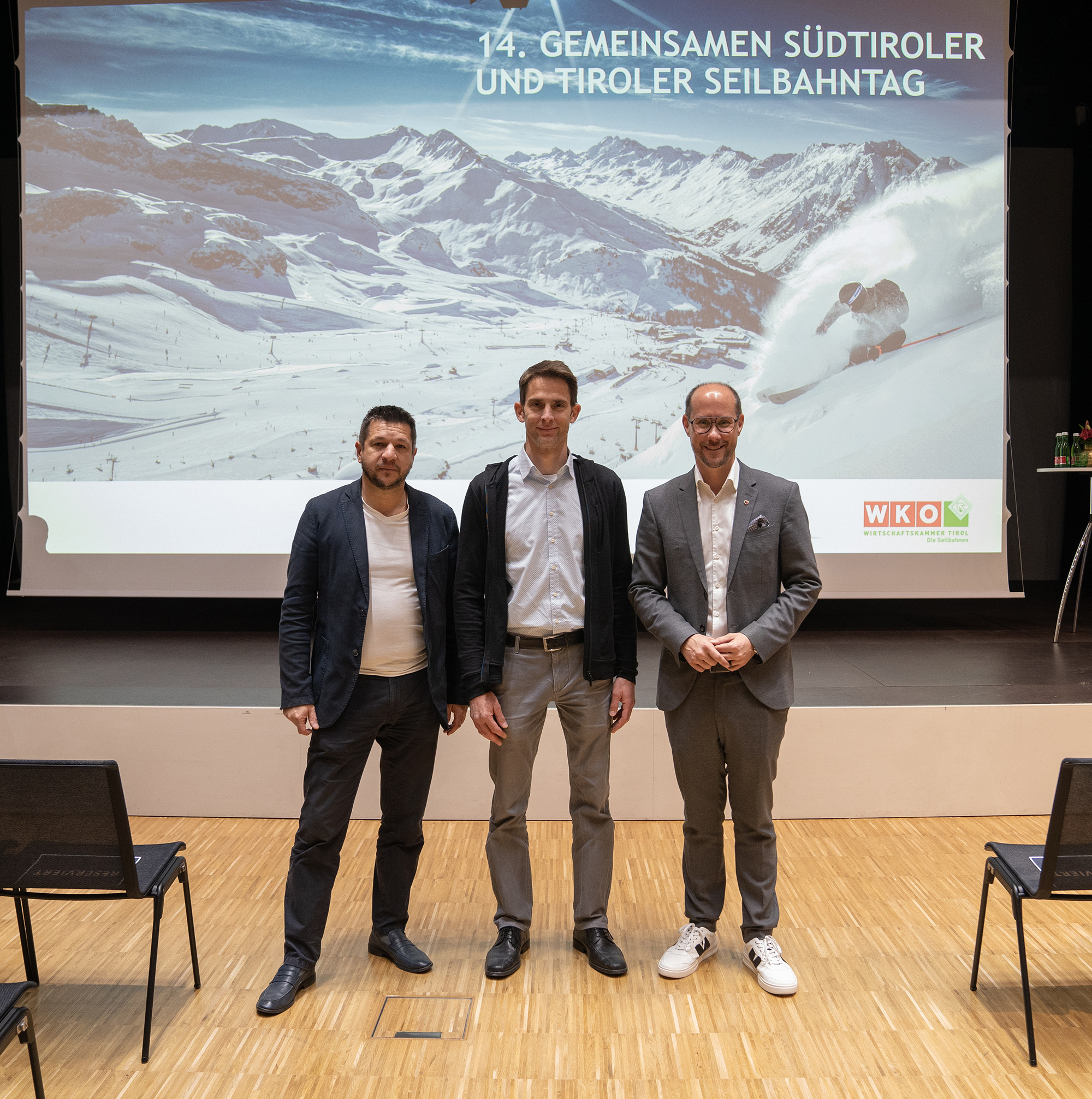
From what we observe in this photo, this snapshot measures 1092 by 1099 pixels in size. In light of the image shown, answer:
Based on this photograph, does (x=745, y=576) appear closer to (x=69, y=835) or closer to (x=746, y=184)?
(x=69, y=835)

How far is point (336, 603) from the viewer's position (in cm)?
209

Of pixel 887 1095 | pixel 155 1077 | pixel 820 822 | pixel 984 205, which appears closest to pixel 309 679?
pixel 155 1077

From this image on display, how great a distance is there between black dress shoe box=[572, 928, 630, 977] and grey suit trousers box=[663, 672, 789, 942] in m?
0.22

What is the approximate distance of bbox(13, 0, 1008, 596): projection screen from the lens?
15.0 ft

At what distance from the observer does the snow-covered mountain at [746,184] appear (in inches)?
180

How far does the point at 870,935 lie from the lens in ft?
7.81

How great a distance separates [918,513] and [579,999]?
3.42m

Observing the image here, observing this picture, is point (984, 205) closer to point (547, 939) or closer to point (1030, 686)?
point (1030, 686)

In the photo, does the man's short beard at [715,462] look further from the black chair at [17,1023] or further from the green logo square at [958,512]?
the green logo square at [958,512]

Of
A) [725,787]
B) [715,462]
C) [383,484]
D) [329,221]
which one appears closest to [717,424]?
[715,462]

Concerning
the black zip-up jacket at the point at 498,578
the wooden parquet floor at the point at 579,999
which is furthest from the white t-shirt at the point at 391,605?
the wooden parquet floor at the point at 579,999

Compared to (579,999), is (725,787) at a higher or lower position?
higher

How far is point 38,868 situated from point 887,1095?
6.03 ft

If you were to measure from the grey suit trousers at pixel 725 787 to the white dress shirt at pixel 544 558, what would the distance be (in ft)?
1.30
